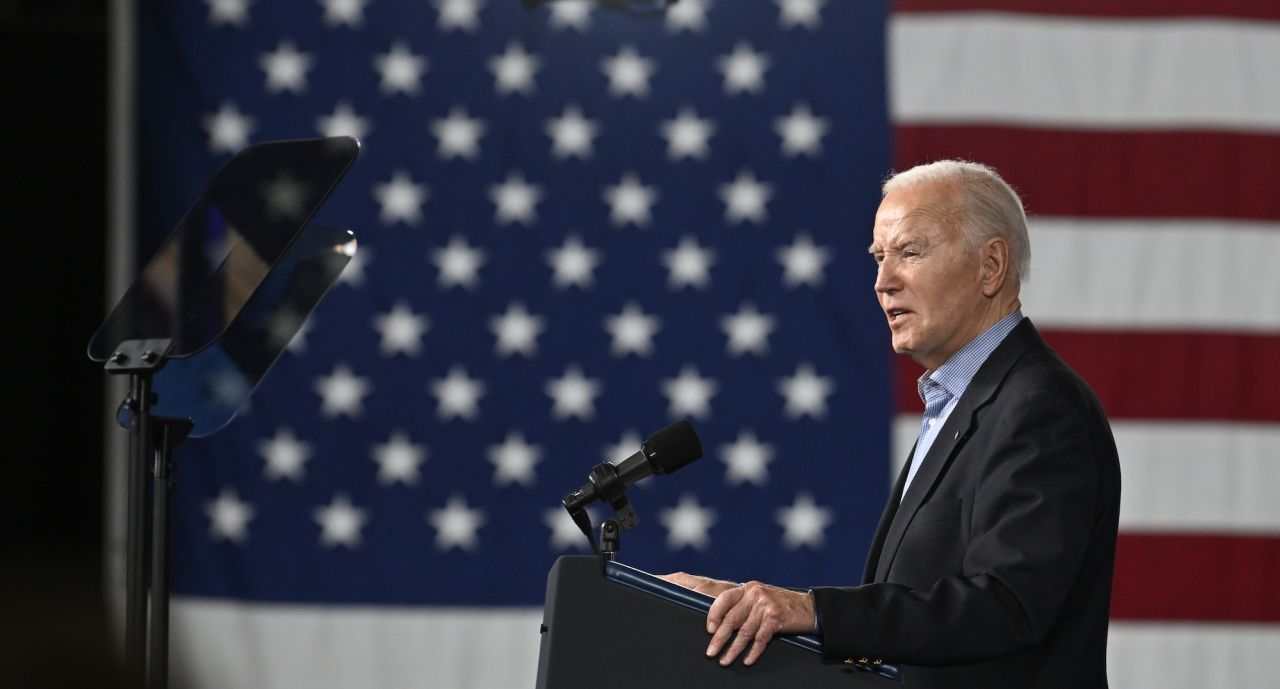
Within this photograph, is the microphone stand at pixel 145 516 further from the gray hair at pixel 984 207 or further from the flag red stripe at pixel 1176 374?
the flag red stripe at pixel 1176 374

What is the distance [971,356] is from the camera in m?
1.64

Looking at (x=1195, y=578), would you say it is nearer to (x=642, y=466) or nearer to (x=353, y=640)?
(x=353, y=640)

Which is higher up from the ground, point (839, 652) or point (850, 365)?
point (850, 365)

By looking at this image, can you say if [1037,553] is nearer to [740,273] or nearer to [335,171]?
[335,171]

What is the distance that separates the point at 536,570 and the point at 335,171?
1.64 metres

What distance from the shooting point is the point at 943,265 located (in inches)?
64.0

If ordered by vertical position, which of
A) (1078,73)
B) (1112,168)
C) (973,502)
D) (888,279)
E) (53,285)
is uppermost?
(1078,73)

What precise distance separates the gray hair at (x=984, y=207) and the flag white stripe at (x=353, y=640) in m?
1.78

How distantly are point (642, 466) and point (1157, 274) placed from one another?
2.25 metres

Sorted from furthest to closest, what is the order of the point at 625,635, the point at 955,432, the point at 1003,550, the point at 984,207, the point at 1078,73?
the point at 1078,73 → the point at 984,207 → the point at 955,432 → the point at 1003,550 → the point at 625,635

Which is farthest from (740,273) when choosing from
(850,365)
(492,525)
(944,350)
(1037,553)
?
(1037,553)

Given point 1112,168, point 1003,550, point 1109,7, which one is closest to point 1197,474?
point 1112,168

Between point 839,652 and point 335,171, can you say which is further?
point 335,171

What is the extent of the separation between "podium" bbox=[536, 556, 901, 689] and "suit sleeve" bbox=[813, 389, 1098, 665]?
70 mm
